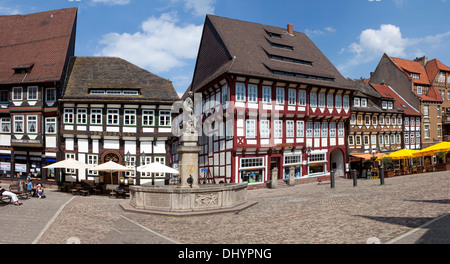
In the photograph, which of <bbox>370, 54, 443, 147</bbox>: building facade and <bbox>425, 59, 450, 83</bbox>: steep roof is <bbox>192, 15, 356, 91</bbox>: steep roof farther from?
<bbox>425, 59, 450, 83</bbox>: steep roof

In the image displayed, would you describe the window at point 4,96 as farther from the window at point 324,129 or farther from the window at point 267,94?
the window at point 324,129

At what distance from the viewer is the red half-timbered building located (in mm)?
26641

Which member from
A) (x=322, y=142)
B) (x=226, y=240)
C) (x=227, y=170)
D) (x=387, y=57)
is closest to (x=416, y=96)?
(x=387, y=57)

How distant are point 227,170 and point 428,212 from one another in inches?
684

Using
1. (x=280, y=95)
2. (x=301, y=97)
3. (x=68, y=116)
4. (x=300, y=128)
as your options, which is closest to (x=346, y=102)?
(x=301, y=97)

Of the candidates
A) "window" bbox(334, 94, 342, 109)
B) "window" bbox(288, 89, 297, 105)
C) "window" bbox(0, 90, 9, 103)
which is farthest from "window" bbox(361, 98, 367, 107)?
"window" bbox(0, 90, 9, 103)

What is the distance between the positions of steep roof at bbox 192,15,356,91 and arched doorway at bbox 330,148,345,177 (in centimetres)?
678

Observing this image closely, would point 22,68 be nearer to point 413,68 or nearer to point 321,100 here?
point 321,100

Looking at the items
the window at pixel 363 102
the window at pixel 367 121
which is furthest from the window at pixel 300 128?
the window at pixel 363 102

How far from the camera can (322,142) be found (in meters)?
32.0

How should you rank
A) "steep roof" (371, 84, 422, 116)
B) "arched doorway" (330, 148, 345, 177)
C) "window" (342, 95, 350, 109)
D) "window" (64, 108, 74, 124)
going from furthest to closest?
"steep roof" (371, 84, 422, 116)
"arched doorway" (330, 148, 345, 177)
"window" (342, 95, 350, 109)
"window" (64, 108, 74, 124)

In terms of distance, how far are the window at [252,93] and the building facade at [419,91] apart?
28.2 meters

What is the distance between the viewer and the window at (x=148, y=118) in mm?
26730
